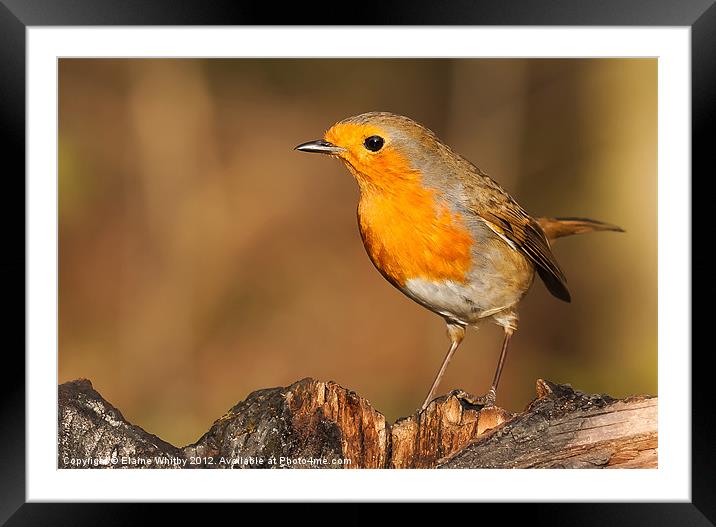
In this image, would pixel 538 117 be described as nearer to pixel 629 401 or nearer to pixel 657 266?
pixel 657 266

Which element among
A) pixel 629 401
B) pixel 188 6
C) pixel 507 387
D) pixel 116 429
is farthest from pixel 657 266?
pixel 116 429

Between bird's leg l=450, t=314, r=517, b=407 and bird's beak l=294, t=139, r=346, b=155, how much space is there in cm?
96

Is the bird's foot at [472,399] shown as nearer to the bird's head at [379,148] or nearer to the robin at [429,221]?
the robin at [429,221]

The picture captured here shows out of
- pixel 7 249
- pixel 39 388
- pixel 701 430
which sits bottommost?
pixel 701 430

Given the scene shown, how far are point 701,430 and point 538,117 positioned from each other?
5.58 ft

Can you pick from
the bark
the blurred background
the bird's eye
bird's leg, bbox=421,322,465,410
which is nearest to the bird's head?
the bird's eye

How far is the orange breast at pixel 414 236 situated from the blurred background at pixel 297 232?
0.59 metres

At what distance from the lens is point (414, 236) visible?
2.72m

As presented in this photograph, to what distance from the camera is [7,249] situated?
8.50 feet

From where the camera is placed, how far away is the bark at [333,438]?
2.67 meters

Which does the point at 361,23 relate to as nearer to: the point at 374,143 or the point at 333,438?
the point at 374,143

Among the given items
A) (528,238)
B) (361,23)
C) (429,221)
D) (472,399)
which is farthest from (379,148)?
(472,399)

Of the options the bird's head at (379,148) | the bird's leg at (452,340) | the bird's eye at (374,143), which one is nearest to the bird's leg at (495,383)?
the bird's leg at (452,340)

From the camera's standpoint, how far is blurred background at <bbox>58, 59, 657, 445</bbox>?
10.2 ft
